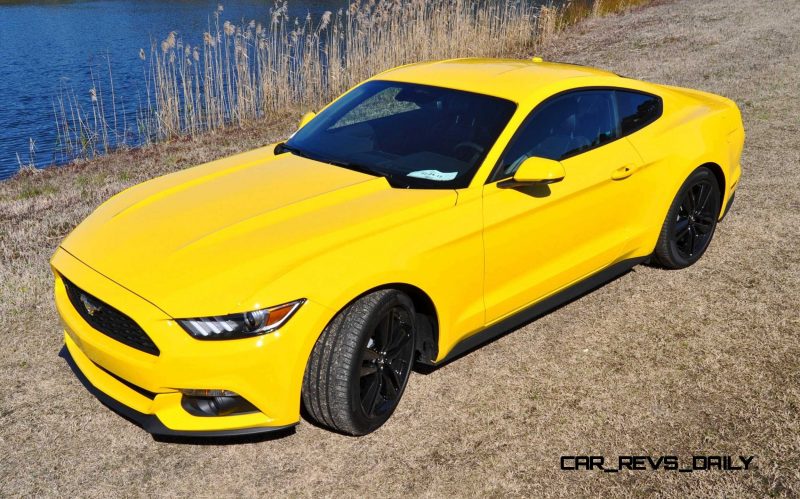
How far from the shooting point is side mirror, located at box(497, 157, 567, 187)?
3.67m

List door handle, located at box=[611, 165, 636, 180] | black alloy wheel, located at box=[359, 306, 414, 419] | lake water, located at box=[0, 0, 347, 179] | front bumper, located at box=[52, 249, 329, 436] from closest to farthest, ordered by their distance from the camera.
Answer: front bumper, located at box=[52, 249, 329, 436], black alloy wheel, located at box=[359, 306, 414, 419], door handle, located at box=[611, 165, 636, 180], lake water, located at box=[0, 0, 347, 179]

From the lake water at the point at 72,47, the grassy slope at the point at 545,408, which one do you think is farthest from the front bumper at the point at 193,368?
the lake water at the point at 72,47

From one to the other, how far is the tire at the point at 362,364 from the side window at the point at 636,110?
2.05 metres

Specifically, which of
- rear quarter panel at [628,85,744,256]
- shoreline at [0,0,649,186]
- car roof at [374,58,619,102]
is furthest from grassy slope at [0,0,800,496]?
shoreline at [0,0,649,186]

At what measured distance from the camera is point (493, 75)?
439 centimetres

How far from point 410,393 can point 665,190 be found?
2.18 meters

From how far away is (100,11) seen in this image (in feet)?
76.8

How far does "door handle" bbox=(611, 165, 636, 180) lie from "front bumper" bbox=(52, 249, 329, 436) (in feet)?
7.07

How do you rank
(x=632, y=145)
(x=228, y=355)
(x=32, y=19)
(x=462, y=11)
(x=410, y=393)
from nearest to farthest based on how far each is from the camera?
(x=228, y=355) < (x=410, y=393) < (x=632, y=145) < (x=462, y=11) < (x=32, y=19)

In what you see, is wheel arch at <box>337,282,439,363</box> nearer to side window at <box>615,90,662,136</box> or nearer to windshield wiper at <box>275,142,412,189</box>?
windshield wiper at <box>275,142,412,189</box>

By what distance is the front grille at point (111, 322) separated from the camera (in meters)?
3.06

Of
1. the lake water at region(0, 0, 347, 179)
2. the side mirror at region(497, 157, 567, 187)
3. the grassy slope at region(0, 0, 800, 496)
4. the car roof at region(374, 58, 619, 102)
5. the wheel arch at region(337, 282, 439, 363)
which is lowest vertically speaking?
the lake water at region(0, 0, 347, 179)

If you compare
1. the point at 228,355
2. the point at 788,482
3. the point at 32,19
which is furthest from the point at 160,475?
the point at 32,19

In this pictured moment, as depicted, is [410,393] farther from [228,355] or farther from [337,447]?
[228,355]
